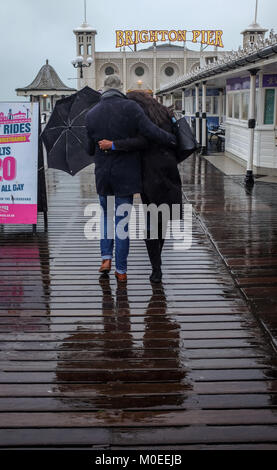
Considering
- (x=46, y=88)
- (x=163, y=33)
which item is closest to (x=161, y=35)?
(x=163, y=33)

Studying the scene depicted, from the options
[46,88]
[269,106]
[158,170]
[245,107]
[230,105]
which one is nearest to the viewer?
[158,170]

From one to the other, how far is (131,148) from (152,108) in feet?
1.28

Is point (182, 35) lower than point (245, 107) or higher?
higher

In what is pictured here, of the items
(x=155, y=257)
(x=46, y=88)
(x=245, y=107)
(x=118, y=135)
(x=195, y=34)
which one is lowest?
(x=155, y=257)

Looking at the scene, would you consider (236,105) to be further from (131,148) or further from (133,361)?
(133,361)

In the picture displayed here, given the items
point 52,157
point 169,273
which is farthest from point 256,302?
point 52,157

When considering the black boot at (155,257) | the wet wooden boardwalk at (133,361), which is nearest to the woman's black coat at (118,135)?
the black boot at (155,257)

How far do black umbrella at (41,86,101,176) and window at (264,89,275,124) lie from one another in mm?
7846

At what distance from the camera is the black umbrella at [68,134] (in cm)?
626

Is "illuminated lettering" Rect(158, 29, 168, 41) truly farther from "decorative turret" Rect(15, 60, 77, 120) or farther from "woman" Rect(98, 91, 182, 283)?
"woman" Rect(98, 91, 182, 283)

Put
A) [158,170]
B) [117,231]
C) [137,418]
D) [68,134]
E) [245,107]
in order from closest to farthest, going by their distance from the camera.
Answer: [137,418] → [158,170] → [117,231] → [68,134] → [245,107]

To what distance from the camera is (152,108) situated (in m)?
4.55

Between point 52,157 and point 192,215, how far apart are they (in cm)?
255

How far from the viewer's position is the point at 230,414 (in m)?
2.71
